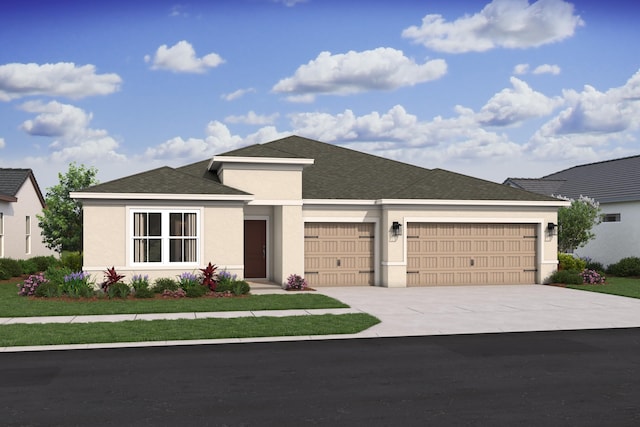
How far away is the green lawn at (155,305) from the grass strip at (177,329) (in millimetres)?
1873

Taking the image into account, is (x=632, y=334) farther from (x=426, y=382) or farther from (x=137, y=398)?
(x=137, y=398)

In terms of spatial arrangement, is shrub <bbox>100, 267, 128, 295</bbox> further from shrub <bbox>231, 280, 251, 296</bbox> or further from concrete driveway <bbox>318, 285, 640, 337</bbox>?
concrete driveway <bbox>318, 285, 640, 337</bbox>

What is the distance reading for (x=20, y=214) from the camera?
33.2 metres

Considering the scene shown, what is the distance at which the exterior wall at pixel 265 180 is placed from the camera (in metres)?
22.7

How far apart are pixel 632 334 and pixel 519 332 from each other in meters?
2.46

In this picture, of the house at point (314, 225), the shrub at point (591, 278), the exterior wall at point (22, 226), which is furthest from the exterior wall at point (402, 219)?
the exterior wall at point (22, 226)

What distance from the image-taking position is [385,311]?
55.0 feet

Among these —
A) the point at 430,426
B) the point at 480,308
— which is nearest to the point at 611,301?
the point at 480,308

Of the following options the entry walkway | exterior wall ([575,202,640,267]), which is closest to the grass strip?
the entry walkway

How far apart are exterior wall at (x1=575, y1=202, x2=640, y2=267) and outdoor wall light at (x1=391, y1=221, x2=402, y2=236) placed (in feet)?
50.3

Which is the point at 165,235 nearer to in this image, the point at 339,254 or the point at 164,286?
the point at 164,286

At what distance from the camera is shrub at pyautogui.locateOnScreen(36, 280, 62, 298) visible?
19.2 m

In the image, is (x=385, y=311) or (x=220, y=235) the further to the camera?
(x=220, y=235)

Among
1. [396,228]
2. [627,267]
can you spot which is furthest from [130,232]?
[627,267]
